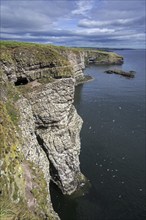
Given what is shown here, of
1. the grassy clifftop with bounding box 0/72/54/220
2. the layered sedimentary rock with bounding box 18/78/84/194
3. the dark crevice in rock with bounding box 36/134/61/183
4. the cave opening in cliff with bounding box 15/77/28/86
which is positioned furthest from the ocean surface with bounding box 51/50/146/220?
the cave opening in cliff with bounding box 15/77/28/86

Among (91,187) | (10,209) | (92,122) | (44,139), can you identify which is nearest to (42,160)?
(44,139)

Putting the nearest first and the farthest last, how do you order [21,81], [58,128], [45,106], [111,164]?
[45,106], [58,128], [21,81], [111,164]

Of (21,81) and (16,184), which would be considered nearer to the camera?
(16,184)

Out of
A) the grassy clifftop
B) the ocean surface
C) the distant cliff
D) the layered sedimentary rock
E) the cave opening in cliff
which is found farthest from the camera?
the cave opening in cliff

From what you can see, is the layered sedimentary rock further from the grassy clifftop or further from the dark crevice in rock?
the grassy clifftop

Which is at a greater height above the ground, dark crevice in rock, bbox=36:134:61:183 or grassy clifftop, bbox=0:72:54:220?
grassy clifftop, bbox=0:72:54:220

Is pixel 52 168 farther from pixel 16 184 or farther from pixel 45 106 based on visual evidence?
pixel 16 184

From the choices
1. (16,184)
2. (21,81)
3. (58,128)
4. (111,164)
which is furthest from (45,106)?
(111,164)

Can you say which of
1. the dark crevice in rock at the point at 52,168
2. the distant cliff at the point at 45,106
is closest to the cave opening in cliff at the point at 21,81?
the distant cliff at the point at 45,106

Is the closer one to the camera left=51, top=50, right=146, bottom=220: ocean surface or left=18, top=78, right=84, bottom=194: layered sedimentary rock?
left=18, top=78, right=84, bottom=194: layered sedimentary rock
